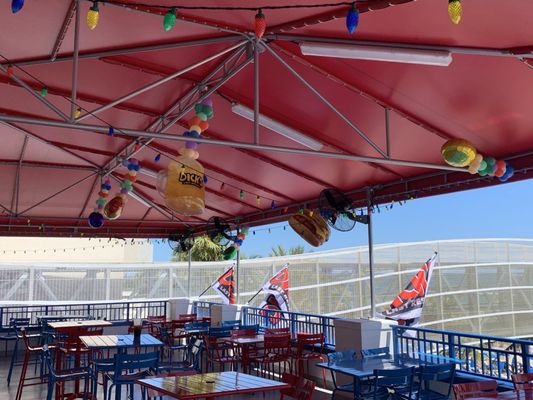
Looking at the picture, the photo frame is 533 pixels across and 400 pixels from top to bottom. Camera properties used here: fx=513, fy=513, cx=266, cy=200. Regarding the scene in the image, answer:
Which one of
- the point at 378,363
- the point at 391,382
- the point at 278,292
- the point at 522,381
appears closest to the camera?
the point at 522,381

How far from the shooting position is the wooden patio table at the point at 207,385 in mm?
3404

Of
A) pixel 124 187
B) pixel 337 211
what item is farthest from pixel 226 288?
pixel 337 211

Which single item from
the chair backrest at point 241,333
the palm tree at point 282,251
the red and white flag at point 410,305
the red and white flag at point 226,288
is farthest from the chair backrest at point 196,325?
the palm tree at point 282,251

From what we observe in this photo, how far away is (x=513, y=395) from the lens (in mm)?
3709

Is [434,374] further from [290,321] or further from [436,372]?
[290,321]

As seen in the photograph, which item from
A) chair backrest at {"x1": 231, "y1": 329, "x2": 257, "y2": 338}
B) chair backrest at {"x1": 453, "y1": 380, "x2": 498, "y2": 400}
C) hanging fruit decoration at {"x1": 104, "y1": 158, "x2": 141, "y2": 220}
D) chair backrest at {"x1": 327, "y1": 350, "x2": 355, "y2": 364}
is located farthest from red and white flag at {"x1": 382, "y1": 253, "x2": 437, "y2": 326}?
chair backrest at {"x1": 453, "y1": 380, "x2": 498, "y2": 400}

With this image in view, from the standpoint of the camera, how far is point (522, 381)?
13.9 feet

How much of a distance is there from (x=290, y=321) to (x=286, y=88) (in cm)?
534

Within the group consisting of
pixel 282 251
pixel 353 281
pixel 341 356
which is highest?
pixel 282 251

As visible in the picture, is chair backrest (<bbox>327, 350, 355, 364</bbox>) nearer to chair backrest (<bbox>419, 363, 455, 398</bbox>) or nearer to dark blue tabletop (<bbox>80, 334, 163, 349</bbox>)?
chair backrest (<bbox>419, 363, 455, 398</bbox>)

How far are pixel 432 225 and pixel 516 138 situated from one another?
54.6 meters

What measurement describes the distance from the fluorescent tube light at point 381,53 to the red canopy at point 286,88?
5 cm

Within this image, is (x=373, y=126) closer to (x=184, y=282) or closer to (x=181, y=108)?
(x=181, y=108)

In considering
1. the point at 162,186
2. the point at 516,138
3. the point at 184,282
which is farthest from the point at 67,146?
the point at 184,282
